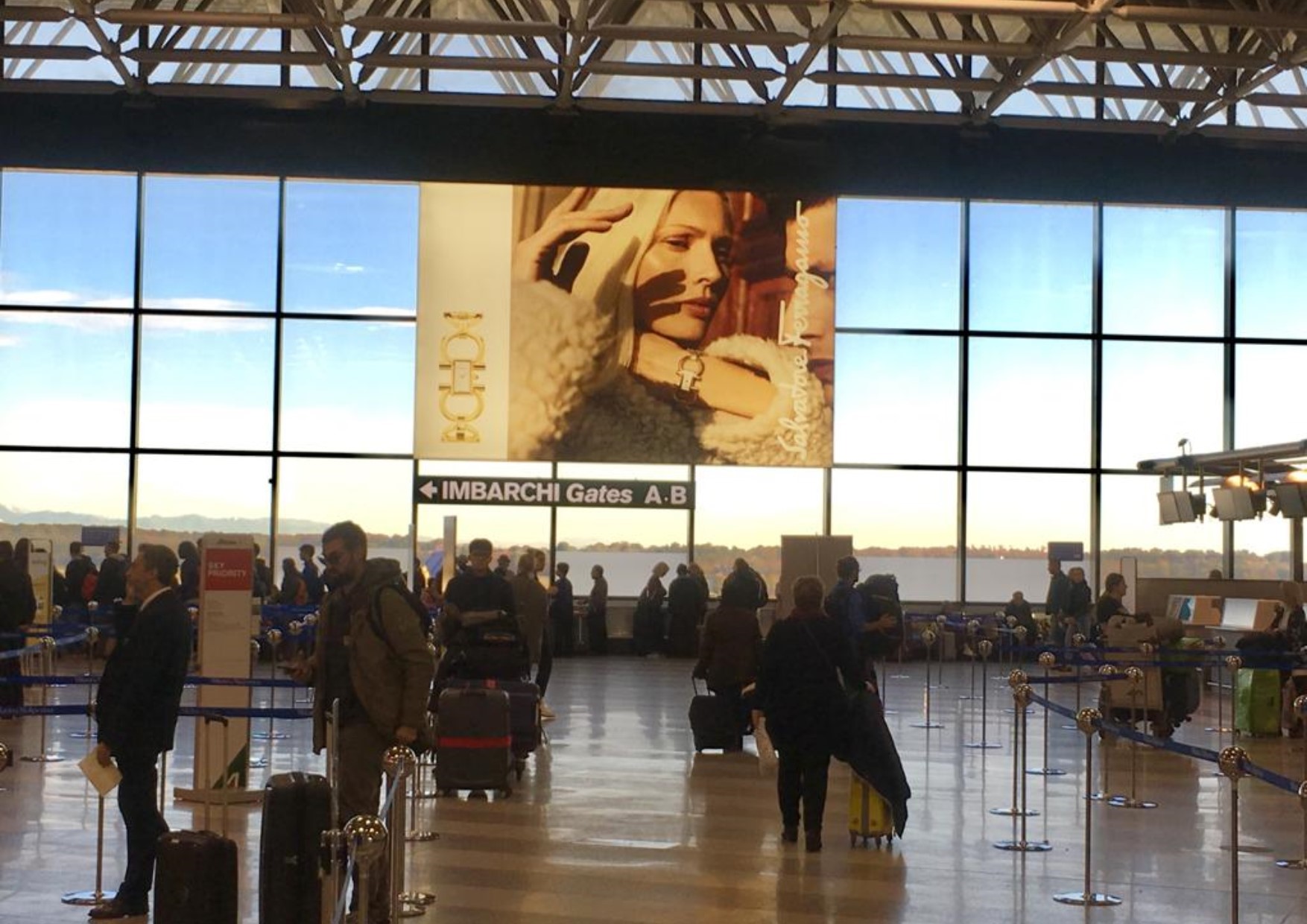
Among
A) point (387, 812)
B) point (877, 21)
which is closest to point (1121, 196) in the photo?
point (877, 21)

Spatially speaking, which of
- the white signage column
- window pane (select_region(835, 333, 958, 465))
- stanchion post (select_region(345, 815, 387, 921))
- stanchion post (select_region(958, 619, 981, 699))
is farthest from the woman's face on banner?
stanchion post (select_region(345, 815, 387, 921))

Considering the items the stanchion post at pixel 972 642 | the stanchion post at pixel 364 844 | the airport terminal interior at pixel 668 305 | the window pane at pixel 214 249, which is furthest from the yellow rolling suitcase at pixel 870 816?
the window pane at pixel 214 249

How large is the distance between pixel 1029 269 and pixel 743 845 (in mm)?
17994

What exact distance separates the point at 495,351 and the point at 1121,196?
31.9 ft

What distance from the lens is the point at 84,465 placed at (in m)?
24.3

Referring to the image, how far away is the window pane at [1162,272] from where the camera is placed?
25.7 meters

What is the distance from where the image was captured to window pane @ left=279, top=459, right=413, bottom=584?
2452 centimetres

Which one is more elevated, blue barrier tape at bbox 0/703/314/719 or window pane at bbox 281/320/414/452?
window pane at bbox 281/320/414/452

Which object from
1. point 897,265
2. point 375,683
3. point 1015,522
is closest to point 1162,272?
point 897,265

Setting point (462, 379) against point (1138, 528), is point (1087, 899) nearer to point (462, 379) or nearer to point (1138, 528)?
point (462, 379)

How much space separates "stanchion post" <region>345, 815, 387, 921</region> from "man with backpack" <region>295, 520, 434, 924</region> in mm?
2037

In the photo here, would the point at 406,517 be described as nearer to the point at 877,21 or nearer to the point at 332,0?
the point at 332,0

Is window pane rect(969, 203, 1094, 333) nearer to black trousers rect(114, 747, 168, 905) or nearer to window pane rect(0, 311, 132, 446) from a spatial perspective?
window pane rect(0, 311, 132, 446)

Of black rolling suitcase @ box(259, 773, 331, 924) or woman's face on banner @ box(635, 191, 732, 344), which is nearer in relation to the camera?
black rolling suitcase @ box(259, 773, 331, 924)
